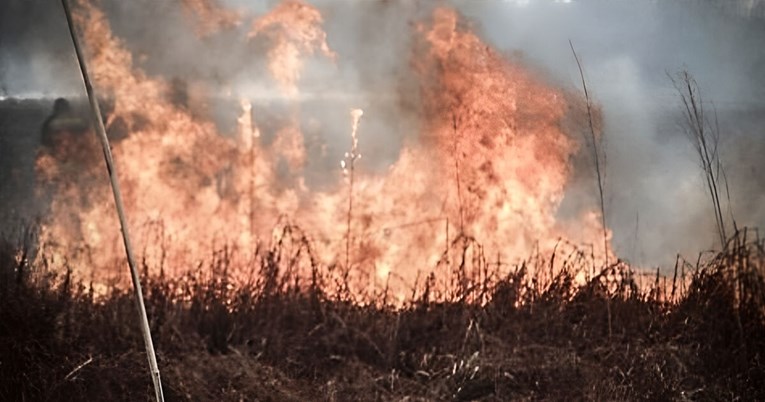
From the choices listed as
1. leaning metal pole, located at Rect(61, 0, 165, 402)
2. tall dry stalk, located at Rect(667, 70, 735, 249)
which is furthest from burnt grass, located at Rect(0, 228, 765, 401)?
leaning metal pole, located at Rect(61, 0, 165, 402)

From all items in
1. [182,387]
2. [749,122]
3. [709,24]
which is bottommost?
[182,387]

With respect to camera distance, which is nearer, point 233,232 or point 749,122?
point 749,122

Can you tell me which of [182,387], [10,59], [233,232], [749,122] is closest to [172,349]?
[182,387]

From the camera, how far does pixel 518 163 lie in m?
2.70

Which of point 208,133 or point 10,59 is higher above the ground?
point 10,59

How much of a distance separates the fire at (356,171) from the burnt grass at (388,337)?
0.49 ft

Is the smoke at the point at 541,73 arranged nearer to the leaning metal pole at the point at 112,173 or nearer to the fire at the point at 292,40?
the fire at the point at 292,40

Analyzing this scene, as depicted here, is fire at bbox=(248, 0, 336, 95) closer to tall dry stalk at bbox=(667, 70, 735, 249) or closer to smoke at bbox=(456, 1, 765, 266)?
smoke at bbox=(456, 1, 765, 266)

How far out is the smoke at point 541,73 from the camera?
2.62 meters

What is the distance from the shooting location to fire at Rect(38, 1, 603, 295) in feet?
8.91

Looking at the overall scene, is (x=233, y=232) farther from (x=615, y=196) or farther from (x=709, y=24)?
(x=709, y=24)

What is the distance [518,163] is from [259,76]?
3.03 ft

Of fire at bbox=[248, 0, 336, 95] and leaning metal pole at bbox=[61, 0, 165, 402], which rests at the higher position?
fire at bbox=[248, 0, 336, 95]

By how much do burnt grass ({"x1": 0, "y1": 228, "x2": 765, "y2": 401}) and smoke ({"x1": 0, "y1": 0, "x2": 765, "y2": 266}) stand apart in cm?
21
